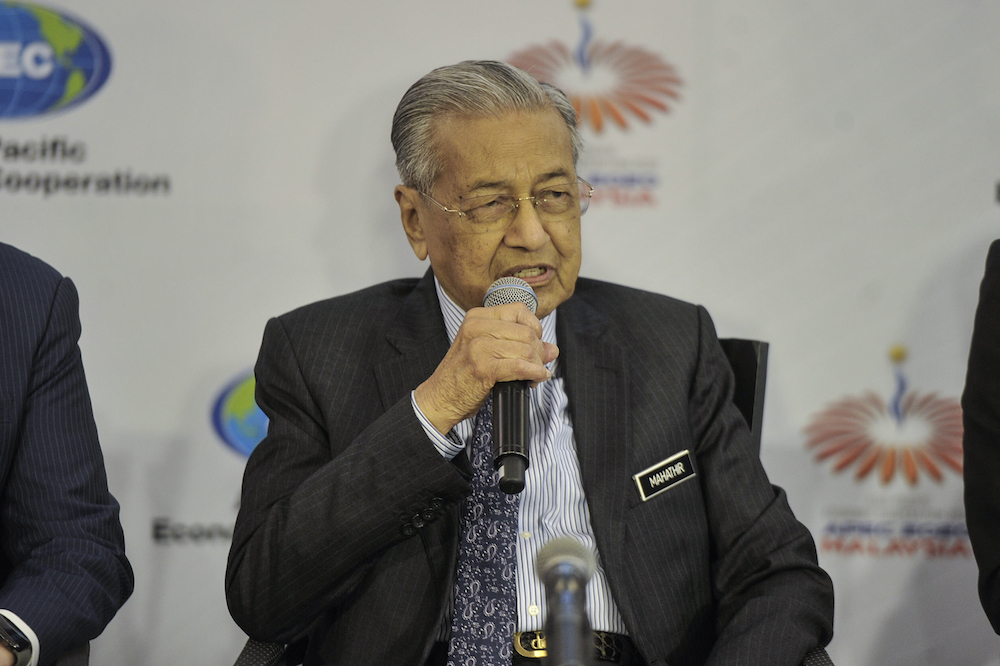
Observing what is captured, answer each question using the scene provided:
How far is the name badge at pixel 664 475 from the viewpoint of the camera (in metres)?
2.10

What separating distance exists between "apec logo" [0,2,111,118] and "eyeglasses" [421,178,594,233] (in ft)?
4.96

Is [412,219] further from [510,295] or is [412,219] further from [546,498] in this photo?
[546,498]

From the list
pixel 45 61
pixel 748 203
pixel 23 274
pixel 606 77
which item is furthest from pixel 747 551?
pixel 45 61

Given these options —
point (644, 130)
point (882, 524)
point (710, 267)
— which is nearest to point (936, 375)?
point (882, 524)

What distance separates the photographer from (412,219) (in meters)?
2.30

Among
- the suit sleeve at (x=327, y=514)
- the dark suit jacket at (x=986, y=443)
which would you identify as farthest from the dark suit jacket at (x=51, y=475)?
the dark suit jacket at (x=986, y=443)

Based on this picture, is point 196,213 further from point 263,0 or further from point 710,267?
point 710,267

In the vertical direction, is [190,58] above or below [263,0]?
below

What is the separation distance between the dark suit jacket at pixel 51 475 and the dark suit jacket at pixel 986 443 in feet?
6.10

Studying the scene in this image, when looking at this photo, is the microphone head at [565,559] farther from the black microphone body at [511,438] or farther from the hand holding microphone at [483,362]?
the hand holding microphone at [483,362]

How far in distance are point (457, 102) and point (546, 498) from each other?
2.92 feet

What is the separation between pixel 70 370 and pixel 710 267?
6.07 ft

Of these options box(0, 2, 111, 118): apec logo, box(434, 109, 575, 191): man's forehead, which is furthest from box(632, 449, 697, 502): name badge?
box(0, 2, 111, 118): apec logo

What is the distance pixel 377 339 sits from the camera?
225cm
